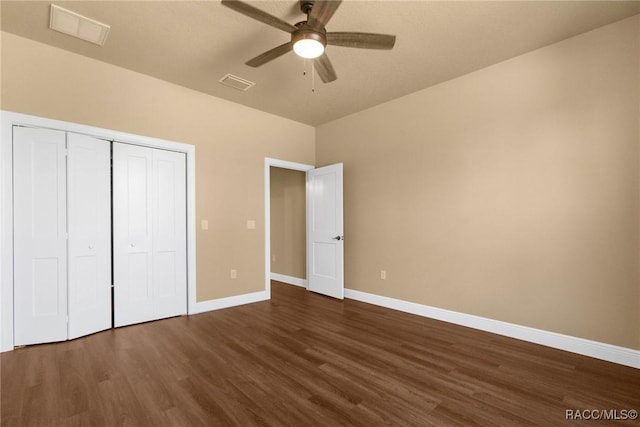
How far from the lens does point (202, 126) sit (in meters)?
4.03

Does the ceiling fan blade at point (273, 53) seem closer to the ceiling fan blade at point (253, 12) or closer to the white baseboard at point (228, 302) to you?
the ceiling fan blade at point (253, 12)

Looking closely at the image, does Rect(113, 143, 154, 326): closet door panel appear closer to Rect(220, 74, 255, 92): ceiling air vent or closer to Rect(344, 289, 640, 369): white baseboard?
Rect(220, 74, 255, 92): ceiling air vent

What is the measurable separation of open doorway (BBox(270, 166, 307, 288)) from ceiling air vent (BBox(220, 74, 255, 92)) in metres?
2.22

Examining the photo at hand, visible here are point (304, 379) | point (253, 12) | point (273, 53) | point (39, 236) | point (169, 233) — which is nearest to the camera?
point (253, 12)

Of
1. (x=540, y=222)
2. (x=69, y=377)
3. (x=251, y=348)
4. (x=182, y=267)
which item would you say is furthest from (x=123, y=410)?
(x=540, y=222)

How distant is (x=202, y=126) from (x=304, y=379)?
3.42 m

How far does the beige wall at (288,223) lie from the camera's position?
5727 mm

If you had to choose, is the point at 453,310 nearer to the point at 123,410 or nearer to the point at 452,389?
the point at 452,389

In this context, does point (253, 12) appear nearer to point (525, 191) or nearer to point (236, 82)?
point (236, 82)

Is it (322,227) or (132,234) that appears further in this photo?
(322,227)

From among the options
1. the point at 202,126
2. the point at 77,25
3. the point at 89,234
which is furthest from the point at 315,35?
the point at 89,234

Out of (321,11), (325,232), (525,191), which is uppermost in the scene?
(321,11)

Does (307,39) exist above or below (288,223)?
above

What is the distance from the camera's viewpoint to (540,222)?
2.95m
